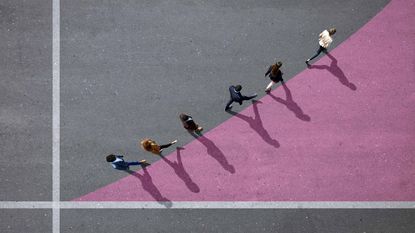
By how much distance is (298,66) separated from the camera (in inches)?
472

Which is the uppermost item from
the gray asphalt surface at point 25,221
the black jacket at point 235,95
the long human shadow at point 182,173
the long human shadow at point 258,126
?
the black jacket at point 235,95

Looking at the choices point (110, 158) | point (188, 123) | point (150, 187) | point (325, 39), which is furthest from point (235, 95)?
point (110, 158)

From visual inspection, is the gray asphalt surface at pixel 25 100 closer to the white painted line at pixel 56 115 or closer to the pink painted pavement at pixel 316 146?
the white painted line at pixel 56 115

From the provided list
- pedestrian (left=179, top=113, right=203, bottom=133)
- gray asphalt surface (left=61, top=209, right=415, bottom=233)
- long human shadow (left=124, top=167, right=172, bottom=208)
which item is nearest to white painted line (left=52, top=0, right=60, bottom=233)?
gray asphalt surface (left=61, top=209, right=415, bottom=233)

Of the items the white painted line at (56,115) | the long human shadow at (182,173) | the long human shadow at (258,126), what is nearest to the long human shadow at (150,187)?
the long human shadow at (182,173)

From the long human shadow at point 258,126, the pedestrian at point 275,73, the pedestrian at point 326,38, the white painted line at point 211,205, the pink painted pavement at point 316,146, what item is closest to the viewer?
the pedestrian at point 275,73

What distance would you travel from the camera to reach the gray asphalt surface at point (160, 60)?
11750 millimetres

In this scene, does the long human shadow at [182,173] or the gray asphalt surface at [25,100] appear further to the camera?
the long human shadow at [182,173]

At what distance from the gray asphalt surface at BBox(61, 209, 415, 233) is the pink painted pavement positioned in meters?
0.35

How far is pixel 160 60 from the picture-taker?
11945 mm

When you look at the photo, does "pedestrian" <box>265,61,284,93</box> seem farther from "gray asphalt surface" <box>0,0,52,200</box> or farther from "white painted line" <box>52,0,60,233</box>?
"gray asphalt surface" <box>0,0,52,200</box>

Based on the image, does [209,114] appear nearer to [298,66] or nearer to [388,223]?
[298,66]

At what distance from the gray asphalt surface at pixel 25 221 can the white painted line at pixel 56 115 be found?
0.18m

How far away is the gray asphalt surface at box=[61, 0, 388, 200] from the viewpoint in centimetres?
1175
